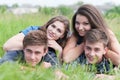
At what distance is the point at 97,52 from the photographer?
14.6 ft

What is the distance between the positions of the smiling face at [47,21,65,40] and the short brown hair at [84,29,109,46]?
326 mm

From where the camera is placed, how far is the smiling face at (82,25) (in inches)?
185

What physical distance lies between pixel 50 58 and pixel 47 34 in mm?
434

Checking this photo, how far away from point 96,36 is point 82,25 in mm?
276

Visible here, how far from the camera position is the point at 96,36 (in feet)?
14.8

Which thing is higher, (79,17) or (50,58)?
(79,17)

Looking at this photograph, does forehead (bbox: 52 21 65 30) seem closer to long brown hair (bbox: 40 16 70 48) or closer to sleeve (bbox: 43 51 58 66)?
long brown hair (bbox: 40 16 70 48)

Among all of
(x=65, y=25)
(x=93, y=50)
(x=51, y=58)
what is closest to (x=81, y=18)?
(x=65, y=25)

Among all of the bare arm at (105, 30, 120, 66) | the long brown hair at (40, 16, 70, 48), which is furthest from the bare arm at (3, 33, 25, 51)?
the bare arm at (105, 30, 120, 66)

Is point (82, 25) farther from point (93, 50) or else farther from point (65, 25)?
point (93, 50)

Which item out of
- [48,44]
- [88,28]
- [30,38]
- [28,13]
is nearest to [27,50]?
[30,38]

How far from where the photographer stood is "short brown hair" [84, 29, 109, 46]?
448 centimetres

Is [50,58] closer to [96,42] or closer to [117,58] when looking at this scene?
[96,42]

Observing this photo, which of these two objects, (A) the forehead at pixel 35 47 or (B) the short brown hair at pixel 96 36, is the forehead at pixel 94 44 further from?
(A) the forehead at pixel 35 47
